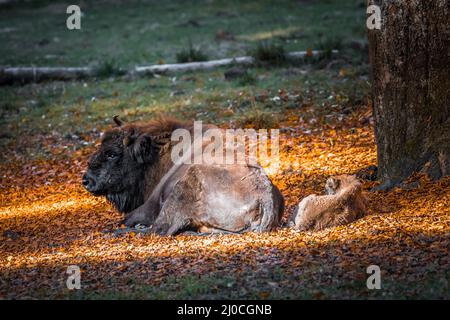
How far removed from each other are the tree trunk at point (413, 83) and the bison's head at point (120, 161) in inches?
109

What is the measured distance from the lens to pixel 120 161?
8008 mm

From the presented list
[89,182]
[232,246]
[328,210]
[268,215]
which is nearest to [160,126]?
[89,182]

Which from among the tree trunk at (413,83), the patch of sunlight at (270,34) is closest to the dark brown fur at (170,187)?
the tree trunk at (413,83)

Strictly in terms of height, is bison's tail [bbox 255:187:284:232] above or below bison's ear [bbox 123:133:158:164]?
below

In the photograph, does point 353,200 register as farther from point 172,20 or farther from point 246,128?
point 172,20

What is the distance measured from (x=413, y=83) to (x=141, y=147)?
10.4 feet

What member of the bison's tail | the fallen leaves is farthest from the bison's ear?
the bison's tail

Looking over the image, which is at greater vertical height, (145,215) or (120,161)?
(120,161)

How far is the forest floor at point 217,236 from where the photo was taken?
5465 mm

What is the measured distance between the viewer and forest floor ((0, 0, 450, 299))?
546 cm

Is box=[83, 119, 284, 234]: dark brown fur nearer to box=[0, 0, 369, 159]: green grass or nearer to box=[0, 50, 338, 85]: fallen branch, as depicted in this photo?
box=[0, 0, 369, 159]: green grass

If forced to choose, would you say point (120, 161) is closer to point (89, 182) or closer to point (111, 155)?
point (111, 155)

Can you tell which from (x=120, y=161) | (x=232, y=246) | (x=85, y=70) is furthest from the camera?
(x=85, y=70)

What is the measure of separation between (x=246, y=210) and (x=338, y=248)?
1076 mm
